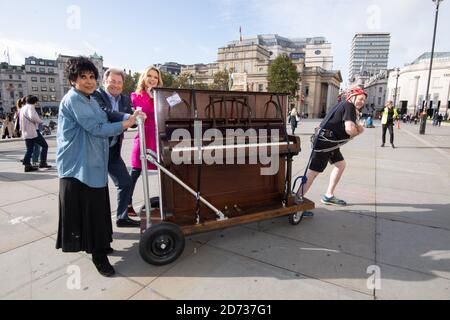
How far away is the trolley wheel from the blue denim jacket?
2.18 ft

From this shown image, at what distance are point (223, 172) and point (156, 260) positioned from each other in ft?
3.88

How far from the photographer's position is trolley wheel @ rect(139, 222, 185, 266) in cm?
258

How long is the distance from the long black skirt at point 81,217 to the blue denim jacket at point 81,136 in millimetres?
95

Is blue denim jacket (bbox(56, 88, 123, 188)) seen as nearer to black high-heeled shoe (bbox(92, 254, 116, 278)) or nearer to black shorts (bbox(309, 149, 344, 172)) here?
black high-heeled shoe (bbox(92, 254, 116, 278))

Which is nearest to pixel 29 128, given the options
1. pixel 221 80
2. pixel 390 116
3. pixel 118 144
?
pixel 118 144

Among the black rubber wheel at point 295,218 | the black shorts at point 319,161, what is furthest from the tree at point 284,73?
the black rubber wheel at point 295,218

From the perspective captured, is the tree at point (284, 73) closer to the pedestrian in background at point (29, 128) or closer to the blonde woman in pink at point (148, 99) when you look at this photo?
the pedestrian in background at point (29, 128)

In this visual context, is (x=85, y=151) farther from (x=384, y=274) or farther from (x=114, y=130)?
(x=384, y=274)

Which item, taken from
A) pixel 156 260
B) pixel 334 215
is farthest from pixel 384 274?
pixel 156 260

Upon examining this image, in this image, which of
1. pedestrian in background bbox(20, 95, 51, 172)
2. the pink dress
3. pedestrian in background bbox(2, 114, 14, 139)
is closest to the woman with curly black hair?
the pink dress

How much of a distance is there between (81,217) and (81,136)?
2.35 feet

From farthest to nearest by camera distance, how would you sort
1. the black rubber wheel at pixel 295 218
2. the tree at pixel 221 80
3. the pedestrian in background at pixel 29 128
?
1. the tree at pixel 221 80
2. the pedestrian in background at pixel 29 128
3. the black rubber wheel at pixel 295 218

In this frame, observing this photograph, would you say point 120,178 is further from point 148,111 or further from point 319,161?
point 319,161

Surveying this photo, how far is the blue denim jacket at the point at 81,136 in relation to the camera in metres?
2.27
